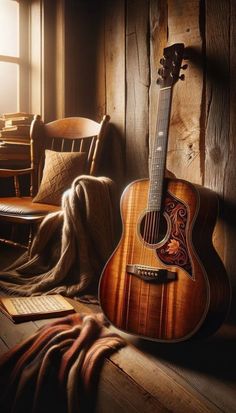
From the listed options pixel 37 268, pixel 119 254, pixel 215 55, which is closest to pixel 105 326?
pixel 119 254

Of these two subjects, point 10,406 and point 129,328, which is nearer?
point 10,406

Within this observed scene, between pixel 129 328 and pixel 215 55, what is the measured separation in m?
1.23

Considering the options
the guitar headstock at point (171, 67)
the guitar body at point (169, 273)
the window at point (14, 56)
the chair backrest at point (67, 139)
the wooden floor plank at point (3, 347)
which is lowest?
the wooden floor plank at point (3, 347)

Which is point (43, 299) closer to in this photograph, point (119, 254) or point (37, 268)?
point (37, 268)

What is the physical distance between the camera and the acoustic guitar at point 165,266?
4.52ft

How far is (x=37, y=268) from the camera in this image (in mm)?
2262

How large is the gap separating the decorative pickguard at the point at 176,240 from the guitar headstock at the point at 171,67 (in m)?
0.56

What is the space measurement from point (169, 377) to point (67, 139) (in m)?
2.06

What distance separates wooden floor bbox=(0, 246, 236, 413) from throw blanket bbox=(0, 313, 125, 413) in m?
0.04

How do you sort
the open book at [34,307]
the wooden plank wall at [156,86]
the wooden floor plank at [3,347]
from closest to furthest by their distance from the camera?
the wooden floor plank at [3,347]
the open book at [34,307]
the wooden plank wall at [156,86]

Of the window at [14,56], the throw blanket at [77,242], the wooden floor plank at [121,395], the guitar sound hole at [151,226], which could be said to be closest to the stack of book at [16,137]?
the window at [14,56]

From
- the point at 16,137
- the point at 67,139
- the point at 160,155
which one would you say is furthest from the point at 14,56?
the point at 160,155

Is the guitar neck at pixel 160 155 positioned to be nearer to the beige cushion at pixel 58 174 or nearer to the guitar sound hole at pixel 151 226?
the guitar sound hole at pixel 151 226

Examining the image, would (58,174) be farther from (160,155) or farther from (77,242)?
(160,155)
